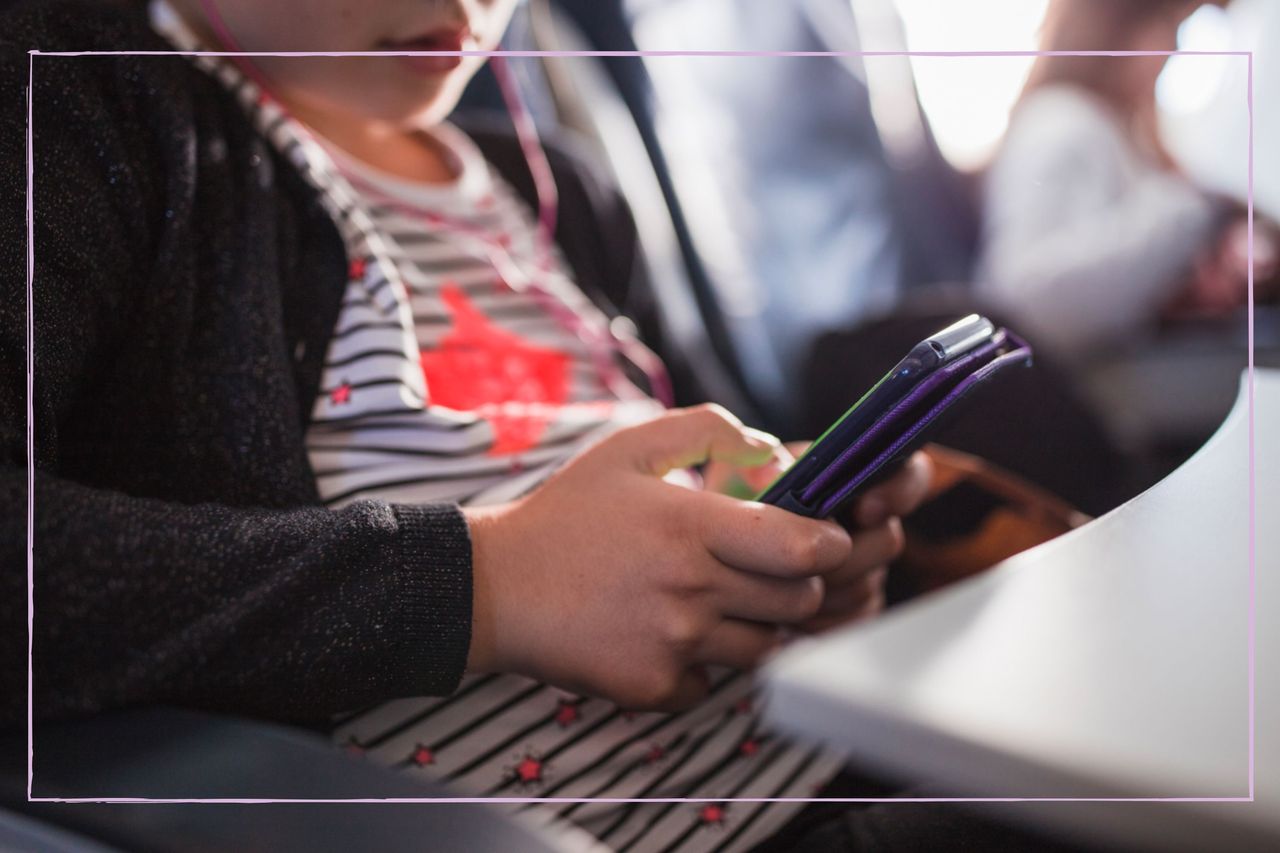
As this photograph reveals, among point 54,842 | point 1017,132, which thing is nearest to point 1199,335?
point 1017,132

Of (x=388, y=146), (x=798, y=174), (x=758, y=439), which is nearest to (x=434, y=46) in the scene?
(x=388, y=146)

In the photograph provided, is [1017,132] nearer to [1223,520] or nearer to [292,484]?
[1223,520]

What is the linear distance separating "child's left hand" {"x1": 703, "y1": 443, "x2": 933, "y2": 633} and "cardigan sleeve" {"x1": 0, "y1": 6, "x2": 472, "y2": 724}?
151mm

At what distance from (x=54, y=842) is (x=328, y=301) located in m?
0.25

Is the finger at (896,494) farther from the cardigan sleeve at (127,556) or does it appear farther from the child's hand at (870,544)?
the cardigan sleeve at (127,556)

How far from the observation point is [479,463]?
1.52 ft

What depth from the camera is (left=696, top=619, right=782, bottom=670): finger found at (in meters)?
0.41

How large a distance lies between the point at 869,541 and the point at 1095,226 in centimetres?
68

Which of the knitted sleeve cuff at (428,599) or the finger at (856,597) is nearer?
the knitted sleeve cuff at (428,599)

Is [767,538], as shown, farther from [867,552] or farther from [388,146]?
[388,146]

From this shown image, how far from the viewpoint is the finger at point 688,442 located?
1.37 ft

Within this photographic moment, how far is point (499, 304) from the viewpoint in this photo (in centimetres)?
54

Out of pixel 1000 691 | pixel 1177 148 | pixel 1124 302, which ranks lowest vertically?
pixel 1000 691

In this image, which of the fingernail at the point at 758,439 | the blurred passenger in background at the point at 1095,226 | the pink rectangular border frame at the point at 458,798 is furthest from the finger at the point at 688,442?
the blurred passenger in background at the point at 1095,226
